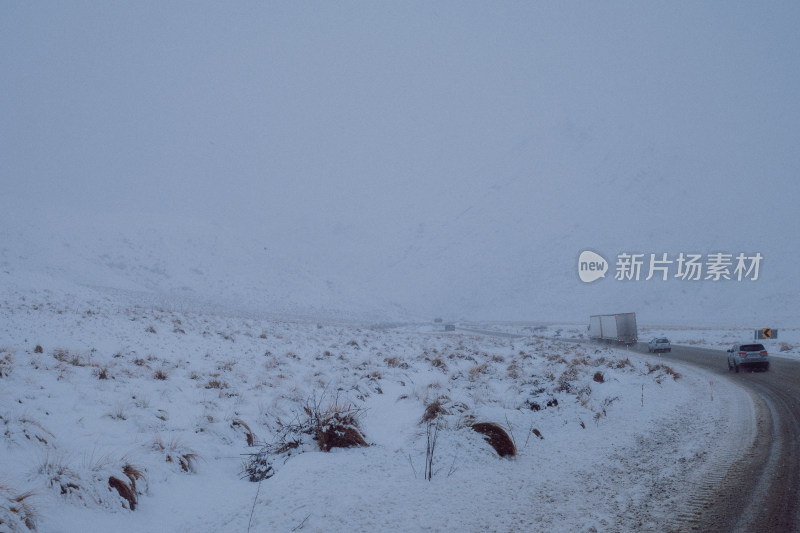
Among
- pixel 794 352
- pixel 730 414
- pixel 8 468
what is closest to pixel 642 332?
pixel 794 352

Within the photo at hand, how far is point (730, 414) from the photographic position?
11.6m

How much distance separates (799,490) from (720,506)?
1.55 meters

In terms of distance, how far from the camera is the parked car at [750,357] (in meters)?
21.1

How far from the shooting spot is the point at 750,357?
2116cm

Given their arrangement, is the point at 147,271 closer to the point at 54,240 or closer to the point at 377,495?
the point at 54,240

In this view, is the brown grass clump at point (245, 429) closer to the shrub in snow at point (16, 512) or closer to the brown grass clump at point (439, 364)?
the shrub in snow at point (16, 512)

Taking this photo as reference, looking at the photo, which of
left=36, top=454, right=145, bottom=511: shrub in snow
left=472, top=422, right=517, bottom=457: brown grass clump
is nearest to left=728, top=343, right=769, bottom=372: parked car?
left=472, top=422, right=517, bottom=457: brown grass clump

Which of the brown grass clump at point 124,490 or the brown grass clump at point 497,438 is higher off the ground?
the brown grass clump at point 497,438

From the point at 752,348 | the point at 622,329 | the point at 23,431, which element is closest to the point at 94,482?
the point at 23,431

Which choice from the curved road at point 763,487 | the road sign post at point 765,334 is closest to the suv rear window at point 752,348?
the curved road at point 763,487

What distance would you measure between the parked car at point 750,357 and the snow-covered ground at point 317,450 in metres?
8.63

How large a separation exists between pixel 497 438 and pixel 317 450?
304cm

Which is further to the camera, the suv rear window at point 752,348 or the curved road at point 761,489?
the suv rear window at point 752,348

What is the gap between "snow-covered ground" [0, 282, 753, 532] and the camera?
5172 millimetres
